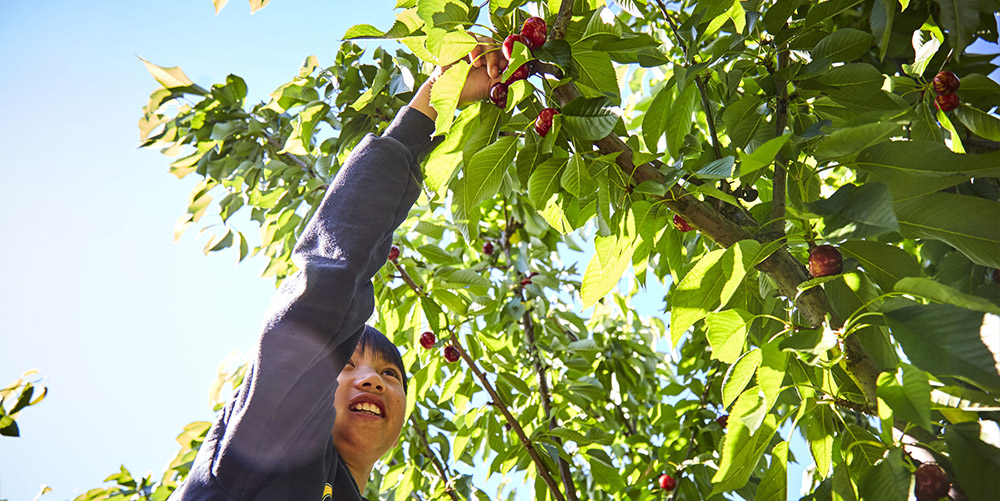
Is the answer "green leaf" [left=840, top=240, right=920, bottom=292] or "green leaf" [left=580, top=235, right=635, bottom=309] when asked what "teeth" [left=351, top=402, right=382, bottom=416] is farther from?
"green leaf" [left=840, top=240, right=920, bottom=292]

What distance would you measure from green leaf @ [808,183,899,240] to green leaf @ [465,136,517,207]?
397 mm

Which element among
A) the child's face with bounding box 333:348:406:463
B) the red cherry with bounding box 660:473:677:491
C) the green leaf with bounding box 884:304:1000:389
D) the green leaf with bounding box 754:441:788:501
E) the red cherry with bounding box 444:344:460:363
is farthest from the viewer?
the red cherry with bounding box 444:344:460:363

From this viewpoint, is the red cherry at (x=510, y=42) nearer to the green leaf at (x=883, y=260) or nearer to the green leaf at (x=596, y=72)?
the green leaf at (x=596, y=72)

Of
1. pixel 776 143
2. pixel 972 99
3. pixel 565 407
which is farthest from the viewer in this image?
pixel 565 407

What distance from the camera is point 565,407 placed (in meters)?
2.01

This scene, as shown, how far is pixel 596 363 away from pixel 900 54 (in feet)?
4.24

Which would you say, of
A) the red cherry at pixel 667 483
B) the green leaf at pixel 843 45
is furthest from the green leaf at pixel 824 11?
the red cherry at pixel 667 483

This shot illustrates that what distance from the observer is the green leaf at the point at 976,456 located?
23.5 inches

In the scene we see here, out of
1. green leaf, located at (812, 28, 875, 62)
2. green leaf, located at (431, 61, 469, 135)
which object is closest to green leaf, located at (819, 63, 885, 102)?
green leaf, located at (812, 28, 875, 62)

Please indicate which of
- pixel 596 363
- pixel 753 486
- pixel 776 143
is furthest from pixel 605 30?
pixel 596 363

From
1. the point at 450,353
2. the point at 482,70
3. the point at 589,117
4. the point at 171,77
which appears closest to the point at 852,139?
the point at 589,117

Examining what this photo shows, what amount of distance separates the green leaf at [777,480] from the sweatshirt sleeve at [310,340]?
564 millimetres

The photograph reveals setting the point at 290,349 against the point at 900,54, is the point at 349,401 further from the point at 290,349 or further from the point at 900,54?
the point at 900,54

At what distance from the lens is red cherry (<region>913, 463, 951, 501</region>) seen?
0.65 metres
